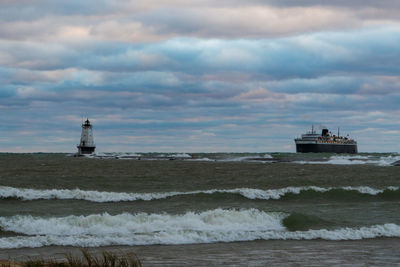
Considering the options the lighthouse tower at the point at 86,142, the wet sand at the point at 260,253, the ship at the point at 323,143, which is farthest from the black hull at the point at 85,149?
the wet sand at the point at 260,253

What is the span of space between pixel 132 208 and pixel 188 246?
388 inches

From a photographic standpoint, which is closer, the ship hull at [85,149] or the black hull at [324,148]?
the ship hull at [85,149]

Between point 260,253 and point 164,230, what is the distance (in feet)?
17.2

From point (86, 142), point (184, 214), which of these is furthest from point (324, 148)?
point (184, 214)

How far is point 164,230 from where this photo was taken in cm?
1823

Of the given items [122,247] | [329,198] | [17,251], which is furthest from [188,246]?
[329,198]

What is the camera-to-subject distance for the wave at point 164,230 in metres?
15.9

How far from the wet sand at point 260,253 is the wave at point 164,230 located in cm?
69

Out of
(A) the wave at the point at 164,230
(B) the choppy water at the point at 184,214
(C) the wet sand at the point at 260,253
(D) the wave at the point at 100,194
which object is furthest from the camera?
(D) the wave at the point at 100,194

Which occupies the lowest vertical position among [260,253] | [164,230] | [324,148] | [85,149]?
[164,230]

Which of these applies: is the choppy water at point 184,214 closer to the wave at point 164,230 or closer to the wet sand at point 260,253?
the wave at point 164,230

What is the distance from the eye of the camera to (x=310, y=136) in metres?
169

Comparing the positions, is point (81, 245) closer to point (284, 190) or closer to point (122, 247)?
point (122, 247)

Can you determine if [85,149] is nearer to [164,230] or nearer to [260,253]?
[164,230]
